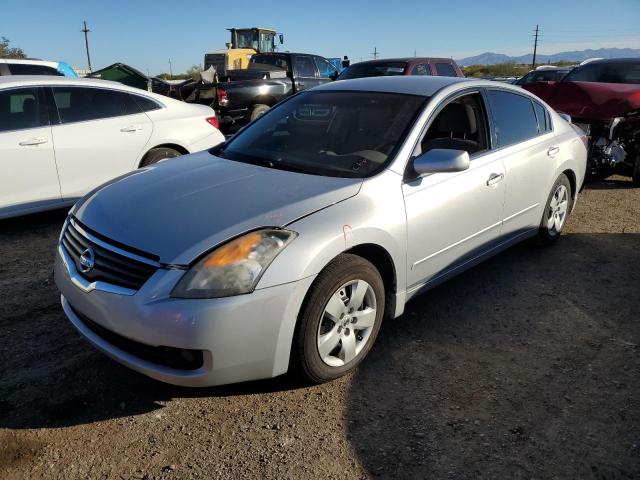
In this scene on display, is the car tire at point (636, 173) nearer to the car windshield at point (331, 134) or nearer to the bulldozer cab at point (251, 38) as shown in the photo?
the car windshield at point (331, 134)

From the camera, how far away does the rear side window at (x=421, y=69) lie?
→ 31.7ft

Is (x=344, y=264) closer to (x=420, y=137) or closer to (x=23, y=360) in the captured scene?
(x=420, y=137)

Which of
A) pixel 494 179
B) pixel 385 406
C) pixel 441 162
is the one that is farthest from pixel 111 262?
pixel 494 179

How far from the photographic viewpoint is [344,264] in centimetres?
270

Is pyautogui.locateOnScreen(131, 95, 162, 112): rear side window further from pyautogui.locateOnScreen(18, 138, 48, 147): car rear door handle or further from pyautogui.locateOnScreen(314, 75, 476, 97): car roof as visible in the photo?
pyautogui.locateOnScreen(314, 75, 476, 97): car roof

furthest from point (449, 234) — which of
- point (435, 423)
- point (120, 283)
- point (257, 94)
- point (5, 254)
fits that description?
point (257, 94)

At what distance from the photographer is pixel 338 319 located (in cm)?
278

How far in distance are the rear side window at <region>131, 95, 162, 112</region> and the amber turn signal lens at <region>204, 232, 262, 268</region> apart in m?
4.11

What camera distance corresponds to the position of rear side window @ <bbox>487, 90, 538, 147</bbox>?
13.1 feet

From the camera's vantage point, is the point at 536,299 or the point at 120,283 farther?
the point at 536,299

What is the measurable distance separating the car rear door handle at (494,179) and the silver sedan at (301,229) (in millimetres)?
22

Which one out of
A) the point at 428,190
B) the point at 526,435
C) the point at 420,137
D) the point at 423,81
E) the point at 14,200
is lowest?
the point at 526,435

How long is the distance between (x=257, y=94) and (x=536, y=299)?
896 centimetres

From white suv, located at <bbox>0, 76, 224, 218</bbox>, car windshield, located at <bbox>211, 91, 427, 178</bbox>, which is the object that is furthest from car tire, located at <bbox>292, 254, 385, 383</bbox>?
white suv, located at <bbox>0, 76, 224, 218</bbox>
